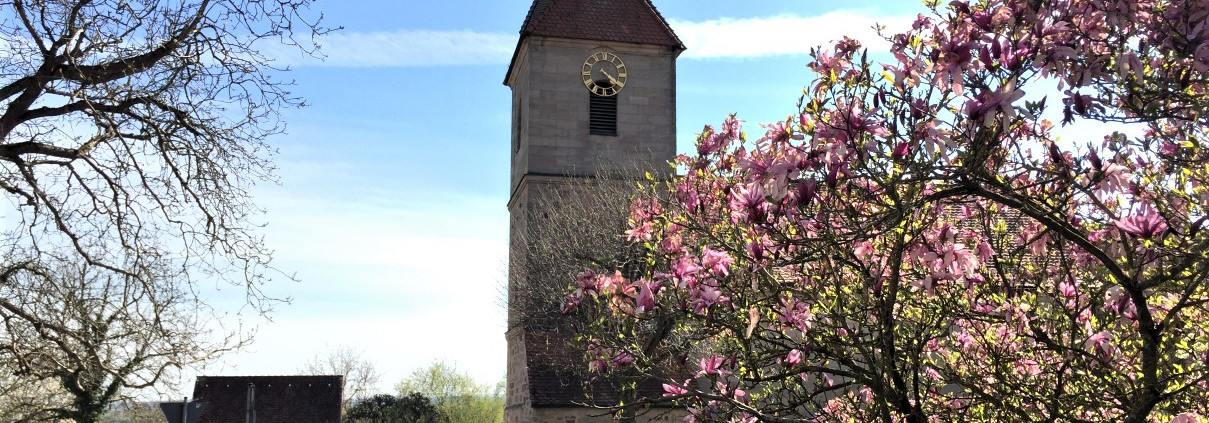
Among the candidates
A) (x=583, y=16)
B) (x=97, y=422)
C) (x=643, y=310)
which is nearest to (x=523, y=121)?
(x=583, y=16)

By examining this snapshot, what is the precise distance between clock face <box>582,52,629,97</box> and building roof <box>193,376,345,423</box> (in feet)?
69.9

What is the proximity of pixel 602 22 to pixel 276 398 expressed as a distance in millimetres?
23542

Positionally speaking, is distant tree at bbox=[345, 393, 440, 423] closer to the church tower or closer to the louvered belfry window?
the church tower

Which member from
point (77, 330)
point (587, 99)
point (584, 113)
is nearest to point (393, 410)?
point (584, 113)

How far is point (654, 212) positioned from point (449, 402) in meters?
44.9

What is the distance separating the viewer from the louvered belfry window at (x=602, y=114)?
101 feet

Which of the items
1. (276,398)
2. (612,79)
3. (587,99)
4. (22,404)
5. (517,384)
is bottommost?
(22,404)

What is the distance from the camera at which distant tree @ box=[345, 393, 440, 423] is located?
127ft

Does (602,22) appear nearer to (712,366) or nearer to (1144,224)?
(712,366)

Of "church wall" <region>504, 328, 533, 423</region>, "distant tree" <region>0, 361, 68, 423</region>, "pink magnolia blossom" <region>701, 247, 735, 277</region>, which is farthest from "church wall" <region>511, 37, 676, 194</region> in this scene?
"pink magnolia blossom" <region>701, 247, 735, 277</region>

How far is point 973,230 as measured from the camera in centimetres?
599

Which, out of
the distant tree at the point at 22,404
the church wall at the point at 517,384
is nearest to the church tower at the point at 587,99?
the church wall at the point at 517,384

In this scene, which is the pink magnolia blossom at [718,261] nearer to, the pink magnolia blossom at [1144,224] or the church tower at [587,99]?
the pink magnolia blossom at [1144,224]

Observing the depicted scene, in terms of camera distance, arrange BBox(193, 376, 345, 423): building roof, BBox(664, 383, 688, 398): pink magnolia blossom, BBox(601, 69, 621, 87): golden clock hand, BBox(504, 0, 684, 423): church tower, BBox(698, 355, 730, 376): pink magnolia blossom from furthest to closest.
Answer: BBox(193, 376, 345, 423): building roof
BBox(601, 69, 621, 87): golden clock hand
BBox(504, 0, 684, 423): church tower
BBox(664, 383, 688, 398): pink magnolia blossom
BBox(698, 355, 730, 376): pink magnolia blossom
